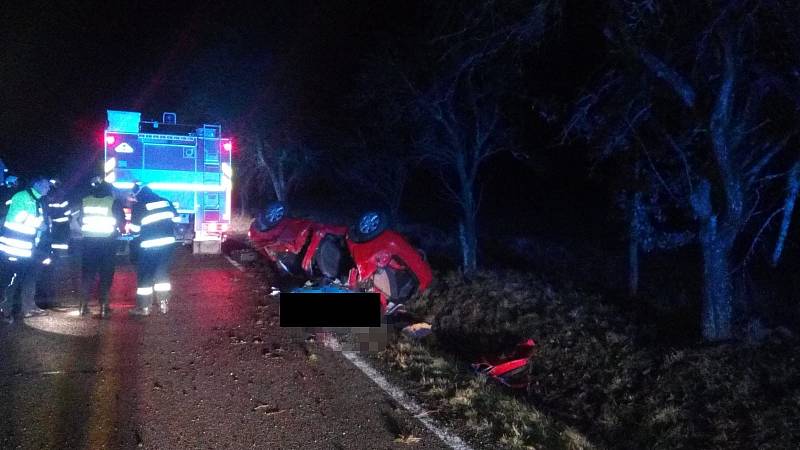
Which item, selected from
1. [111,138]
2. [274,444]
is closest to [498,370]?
[274,444]

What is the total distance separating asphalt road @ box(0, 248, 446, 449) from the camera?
13.8ft

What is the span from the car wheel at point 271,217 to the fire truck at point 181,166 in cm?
170

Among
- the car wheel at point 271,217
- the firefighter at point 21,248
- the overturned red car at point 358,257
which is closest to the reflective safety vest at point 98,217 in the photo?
the firefighter at point 21,248

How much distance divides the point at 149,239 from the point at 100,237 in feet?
2.06

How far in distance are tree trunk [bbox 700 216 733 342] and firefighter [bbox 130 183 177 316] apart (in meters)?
6.06

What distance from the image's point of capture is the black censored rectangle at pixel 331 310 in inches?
262

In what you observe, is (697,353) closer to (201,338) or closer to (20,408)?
(201,338)

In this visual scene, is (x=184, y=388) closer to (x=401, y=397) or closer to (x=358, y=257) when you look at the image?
(x=401, y=397)

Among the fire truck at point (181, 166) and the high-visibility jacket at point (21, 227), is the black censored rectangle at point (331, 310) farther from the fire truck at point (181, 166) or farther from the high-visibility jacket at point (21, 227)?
the fire truck at point (181, 166)

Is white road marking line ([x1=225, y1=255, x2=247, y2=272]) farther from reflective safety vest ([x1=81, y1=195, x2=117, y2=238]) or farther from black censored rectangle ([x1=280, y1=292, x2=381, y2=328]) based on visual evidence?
black censored rectangle ([x1=280, y1=292, x2=381, y2=328])

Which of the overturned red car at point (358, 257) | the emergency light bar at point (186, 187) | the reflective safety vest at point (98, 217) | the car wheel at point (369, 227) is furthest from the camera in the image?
the emergency light bar at point (186, 187)

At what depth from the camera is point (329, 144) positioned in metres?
21.1

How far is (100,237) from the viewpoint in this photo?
7.63 metres

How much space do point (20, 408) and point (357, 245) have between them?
4410mm
